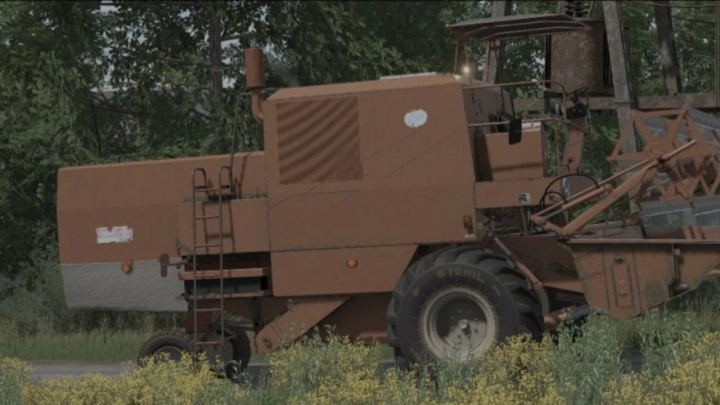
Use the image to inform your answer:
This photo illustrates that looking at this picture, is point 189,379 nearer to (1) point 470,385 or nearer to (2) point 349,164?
(1) point 470,385

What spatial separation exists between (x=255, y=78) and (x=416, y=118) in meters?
1.73

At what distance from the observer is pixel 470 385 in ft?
30.8

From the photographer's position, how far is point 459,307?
482 inches

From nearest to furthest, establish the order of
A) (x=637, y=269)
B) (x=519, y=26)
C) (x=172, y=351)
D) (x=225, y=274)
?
1. (x=637, y=269)
2. (x=225, y=274)
3. (x=172, y=351)
4. (x=519, y=26)

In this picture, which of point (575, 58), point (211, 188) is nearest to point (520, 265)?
point (211, 188)

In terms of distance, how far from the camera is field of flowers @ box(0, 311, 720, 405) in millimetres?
8289

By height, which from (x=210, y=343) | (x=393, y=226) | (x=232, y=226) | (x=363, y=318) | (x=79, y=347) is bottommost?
(x=79, y=347)

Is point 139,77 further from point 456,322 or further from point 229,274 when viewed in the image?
point 456,322

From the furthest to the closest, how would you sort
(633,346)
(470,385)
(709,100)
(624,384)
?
1. (709,100)
2. (633,346)
3. (470,385)
4. (624,384)

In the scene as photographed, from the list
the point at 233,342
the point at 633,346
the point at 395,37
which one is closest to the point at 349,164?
the point at 233,342

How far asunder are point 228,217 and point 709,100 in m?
7.56

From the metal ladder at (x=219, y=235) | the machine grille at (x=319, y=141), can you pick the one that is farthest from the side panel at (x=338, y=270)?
the machine grille at (x=319, y=141)

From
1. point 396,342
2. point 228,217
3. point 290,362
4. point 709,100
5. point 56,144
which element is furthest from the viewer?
point 56,144

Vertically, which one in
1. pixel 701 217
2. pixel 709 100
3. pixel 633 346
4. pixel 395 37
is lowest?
pixel 633 346
